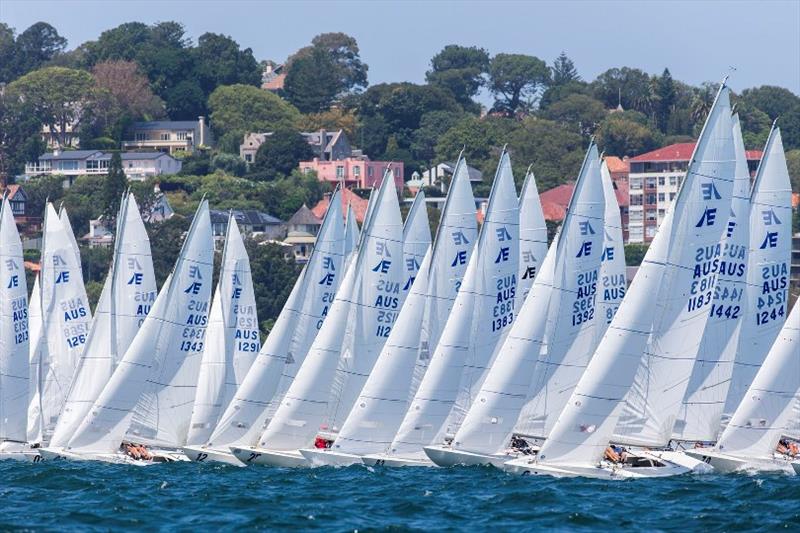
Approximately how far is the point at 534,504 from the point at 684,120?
134788 mm

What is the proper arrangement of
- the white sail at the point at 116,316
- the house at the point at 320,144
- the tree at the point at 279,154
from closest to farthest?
1. the white sail at the point at 116,316
2. the tree at the point at 279,154
3. the house at the point at 320,144

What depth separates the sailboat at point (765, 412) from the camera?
46719 millimetres

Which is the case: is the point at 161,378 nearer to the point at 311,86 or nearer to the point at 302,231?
the point at 302,231

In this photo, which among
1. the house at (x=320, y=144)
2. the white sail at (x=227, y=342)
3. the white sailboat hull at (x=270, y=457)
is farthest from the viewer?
the house at (x=320, y=144)

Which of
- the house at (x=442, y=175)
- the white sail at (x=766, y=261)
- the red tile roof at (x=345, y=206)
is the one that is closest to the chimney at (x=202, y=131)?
the house at (x=442, y=175)

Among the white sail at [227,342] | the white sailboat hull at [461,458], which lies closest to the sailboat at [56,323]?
the white sail at [227,342]

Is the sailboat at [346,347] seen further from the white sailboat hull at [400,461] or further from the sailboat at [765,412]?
the sailboat at [765,412]

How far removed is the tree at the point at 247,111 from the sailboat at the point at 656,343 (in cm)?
12185

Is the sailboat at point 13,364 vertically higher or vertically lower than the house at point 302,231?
lower

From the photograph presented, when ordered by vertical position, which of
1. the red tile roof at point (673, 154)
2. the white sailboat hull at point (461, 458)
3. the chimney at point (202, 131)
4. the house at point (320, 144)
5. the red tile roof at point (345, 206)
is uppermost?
the chimney at point (202, 131)

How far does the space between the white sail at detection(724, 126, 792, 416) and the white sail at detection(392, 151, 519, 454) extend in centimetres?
566

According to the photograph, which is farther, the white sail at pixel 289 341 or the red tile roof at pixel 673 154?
the red tile roof at pixel 673 154

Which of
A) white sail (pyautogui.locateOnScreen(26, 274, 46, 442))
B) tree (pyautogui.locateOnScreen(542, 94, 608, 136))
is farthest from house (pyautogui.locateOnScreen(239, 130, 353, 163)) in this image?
white sail (pyautogui.locateOnScreen(26, 274, 46, 442))

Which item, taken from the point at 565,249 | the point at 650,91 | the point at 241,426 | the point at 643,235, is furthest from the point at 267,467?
the point at 650,91
